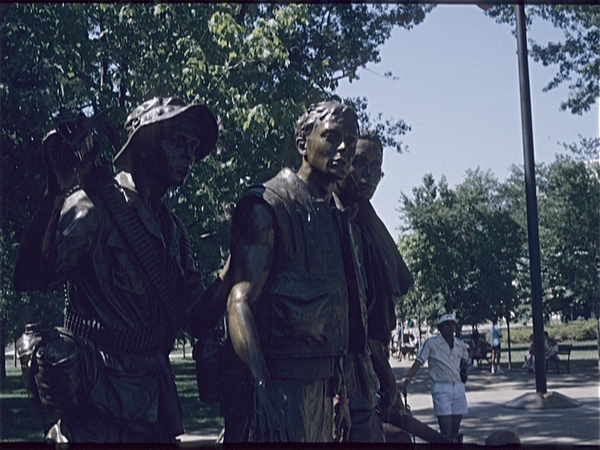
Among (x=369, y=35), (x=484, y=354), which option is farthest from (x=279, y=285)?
(x=484, y=354)

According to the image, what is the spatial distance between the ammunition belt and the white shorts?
8.18 m

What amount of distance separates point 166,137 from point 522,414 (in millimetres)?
12948

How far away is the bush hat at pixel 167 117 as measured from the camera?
3.78 meters

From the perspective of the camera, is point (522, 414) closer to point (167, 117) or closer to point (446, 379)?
point (446, 379)

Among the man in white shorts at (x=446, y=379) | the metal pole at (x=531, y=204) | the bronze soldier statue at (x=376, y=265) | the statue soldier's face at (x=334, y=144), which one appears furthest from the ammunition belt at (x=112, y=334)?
the metal pole at (x=531, y=204)

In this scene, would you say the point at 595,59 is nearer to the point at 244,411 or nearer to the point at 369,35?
the point at 369,35

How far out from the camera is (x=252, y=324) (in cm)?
362

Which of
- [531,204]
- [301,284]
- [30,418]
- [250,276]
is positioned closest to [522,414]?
[531,204]

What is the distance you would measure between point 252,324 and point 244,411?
368 millimetres

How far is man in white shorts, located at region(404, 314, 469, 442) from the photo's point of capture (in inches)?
442

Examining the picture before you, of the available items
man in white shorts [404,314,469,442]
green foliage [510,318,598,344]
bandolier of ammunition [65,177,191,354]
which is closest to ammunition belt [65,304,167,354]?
bandolier of ammunition [65,177,191,354]

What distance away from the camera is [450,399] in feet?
36.9

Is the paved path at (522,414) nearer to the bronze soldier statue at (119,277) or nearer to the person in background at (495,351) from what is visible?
the person in background at (495,351)

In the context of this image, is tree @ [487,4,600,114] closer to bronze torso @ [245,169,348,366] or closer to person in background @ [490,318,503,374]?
person in background @ [490,318,503,374]
